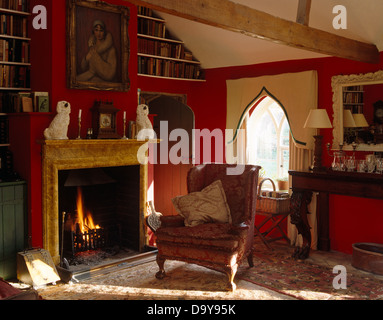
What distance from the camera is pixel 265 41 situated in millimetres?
5504

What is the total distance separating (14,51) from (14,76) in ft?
0.84

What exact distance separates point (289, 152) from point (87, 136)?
8.51ft

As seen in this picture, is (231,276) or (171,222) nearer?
(231,276)

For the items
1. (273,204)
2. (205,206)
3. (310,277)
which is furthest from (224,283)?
(273,204)

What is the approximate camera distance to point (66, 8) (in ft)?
14.2

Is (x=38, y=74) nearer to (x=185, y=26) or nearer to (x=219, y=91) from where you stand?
(x=185, y=26)

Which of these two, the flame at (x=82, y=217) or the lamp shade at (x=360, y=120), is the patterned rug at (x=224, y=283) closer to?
the flame at (x=82, y=217)

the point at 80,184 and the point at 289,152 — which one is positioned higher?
the point at 289,152

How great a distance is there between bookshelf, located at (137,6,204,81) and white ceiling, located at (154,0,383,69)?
14cm

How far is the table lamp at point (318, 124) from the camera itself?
4.88m

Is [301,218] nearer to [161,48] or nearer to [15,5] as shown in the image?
[161,48]
